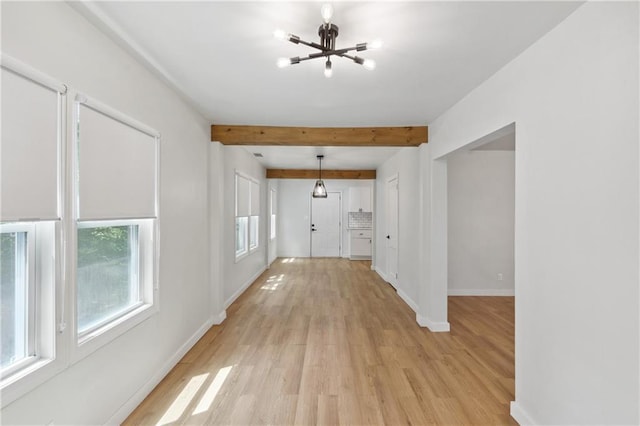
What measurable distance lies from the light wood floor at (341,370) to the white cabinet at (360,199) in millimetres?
4554

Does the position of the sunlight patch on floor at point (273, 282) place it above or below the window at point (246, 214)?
below

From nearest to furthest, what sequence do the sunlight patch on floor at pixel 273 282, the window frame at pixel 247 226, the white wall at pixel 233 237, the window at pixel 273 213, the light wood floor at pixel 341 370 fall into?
1. the light wood floor at pixel 341 370
2. the white wall at pixel 233 237
3. the window frame at pixel 247 226
4. the sunlight patch on floor at pixel 273 282
5. the window at pixel 273 213

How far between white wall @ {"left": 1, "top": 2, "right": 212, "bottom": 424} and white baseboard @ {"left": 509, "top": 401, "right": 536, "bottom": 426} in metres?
2.70

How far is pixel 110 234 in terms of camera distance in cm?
212

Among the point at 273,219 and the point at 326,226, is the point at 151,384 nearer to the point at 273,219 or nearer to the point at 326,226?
the point at 273,219

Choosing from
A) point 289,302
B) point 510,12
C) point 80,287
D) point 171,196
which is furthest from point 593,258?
point 289,302

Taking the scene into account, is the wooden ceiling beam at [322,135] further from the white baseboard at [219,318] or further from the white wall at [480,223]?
the white baseboard at [219,318]

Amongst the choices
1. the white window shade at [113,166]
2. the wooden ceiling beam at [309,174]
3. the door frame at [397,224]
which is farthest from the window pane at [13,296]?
the wooden ceiling beam at [309,174]

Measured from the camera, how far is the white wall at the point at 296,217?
9.46 meters

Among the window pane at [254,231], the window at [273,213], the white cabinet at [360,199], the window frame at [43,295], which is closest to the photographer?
the window frame at [43,295]

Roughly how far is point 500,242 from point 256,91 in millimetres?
4865

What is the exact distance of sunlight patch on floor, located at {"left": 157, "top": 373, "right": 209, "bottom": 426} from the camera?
6.97 feet

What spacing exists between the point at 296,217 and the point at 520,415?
25.6 ft

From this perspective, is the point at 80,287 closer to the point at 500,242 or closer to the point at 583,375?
the point at 583,375
